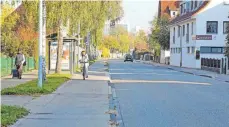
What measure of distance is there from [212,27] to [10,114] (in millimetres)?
47758

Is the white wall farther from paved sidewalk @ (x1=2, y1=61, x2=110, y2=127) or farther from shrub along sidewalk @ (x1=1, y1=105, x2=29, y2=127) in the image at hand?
shrub along sidewalk @ (x1=1, y1=105, x2=29, y2=127)

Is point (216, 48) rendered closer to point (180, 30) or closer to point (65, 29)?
point (180, 30)

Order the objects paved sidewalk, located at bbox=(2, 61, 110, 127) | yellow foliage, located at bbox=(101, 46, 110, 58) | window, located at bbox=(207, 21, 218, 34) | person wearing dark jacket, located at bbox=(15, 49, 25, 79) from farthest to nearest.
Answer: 1. yellow foliage, located at bbox=(101, 46, 110, 58)
2. window, located at bbox=(207, 21, 218, 34)
3. person wearing dark jacket, located at bbox=(15, 49, 25, 79)
4. paved sidewalk, located at bbox=(2, 61, 110, 127)

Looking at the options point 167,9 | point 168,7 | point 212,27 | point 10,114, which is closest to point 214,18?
point 212,27

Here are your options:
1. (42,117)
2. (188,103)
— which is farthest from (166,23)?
(42,117)

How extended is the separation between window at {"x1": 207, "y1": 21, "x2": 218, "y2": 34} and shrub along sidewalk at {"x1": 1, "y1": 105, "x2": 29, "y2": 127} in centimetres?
4646

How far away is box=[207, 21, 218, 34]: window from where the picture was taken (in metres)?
56.6

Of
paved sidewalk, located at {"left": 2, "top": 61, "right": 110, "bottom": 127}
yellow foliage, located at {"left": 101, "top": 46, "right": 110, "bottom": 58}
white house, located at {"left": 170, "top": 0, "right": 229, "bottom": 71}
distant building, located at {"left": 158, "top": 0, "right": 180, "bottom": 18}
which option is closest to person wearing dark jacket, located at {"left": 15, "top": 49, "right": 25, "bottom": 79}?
paved sidewalk, located at {"left": 2, "top": 61, "right": 110, "bottom": 127}

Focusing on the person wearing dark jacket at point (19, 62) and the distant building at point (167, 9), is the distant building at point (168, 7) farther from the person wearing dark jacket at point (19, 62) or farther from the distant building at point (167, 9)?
the person wearing dark jacket at point (19, 62)

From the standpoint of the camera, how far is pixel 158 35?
251 ft

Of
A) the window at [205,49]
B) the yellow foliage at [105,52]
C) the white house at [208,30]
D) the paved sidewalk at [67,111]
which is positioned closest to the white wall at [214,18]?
the white house at [208,30]

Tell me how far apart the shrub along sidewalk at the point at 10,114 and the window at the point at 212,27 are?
46459mm

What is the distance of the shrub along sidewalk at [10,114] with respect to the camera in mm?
10238

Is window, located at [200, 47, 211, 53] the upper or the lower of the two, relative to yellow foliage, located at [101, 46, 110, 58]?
upper
